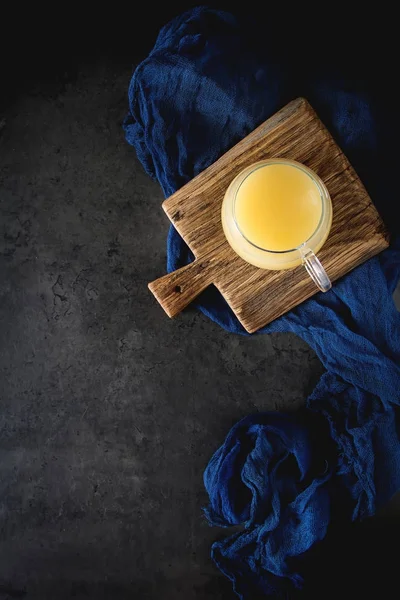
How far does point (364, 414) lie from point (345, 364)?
0.31 ft

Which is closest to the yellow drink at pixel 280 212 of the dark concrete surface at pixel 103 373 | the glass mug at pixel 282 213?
the glass mug at pixel 282 213

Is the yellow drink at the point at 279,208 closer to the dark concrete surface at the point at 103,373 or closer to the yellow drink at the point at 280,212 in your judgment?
the yellow drink at the point at 280,212

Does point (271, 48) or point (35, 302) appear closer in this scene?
point (271, 48)

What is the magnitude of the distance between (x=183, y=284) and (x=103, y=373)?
0.27 meters

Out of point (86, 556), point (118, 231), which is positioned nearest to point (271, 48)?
point (118, 231)

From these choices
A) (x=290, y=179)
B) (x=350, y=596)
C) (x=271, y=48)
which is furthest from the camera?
(x=350, y=596)

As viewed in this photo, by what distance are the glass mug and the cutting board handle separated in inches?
4.2

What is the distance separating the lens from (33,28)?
1.07 metres

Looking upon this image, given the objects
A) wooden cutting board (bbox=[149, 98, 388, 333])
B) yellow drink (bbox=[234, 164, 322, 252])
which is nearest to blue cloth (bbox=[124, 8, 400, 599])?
wooden cutting board (bbox=[149, 98, 388, 333])

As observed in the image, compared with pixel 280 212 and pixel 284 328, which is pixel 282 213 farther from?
pixel 284 328

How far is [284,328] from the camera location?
96cm

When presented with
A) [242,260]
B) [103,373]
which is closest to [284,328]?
[242,260]

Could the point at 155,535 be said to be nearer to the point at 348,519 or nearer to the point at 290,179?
the point at 348,519

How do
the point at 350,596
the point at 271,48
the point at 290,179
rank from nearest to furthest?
the point at 290,179, the point at 271,48, the point at 350,596
